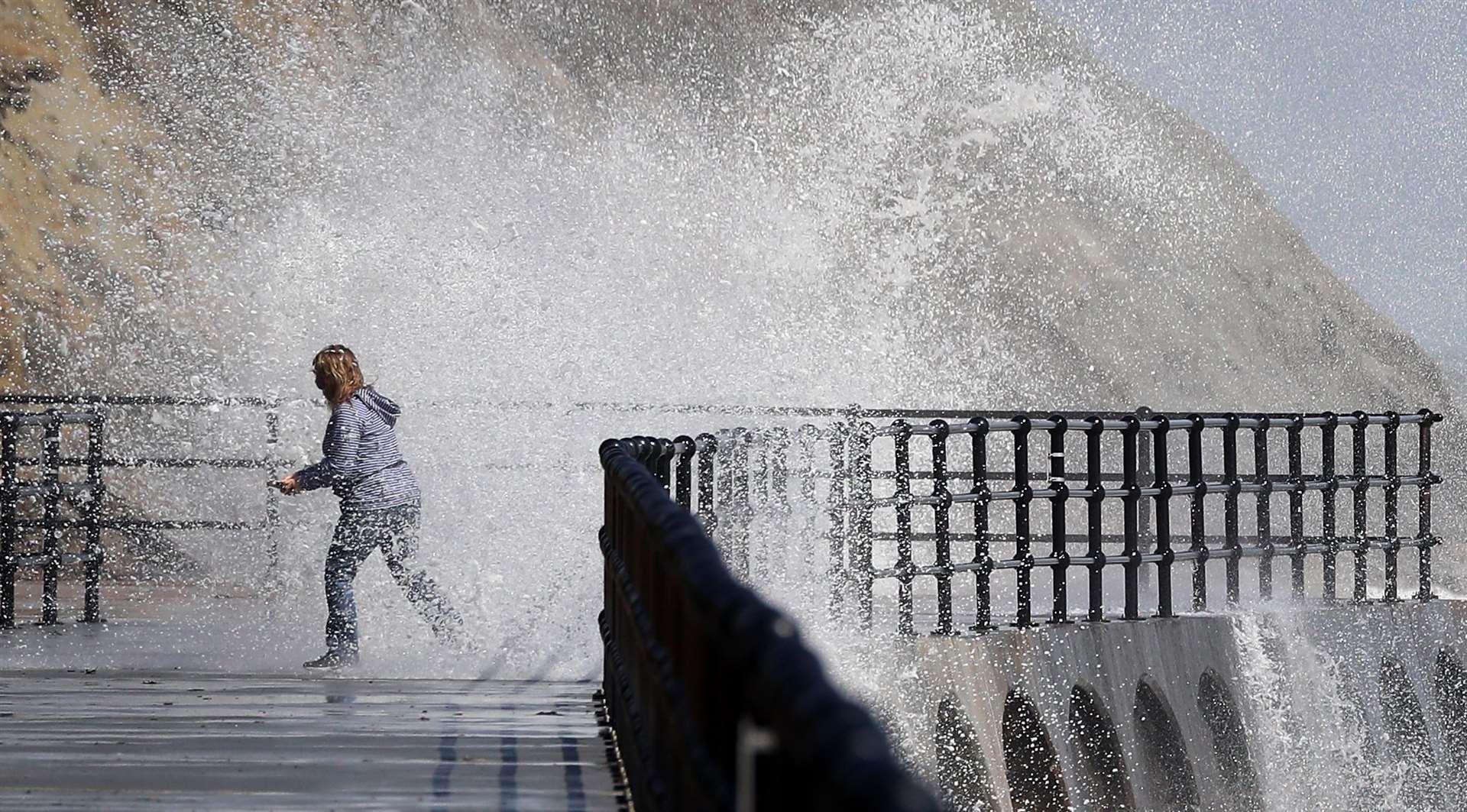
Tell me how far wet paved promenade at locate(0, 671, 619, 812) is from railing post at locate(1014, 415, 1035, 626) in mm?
2565

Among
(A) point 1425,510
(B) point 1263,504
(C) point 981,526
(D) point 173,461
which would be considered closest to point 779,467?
(C) point 981,526

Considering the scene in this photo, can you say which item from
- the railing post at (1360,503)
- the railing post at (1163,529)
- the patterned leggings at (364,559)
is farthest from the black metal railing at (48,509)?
the railing post at (1360,503)

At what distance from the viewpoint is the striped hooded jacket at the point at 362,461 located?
8.98 meters

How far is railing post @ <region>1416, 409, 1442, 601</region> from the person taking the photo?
13.2m

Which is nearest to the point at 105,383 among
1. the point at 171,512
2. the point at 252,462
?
the point at 171,512

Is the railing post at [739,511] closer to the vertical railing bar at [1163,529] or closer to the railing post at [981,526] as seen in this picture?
the railing post at [981,526]

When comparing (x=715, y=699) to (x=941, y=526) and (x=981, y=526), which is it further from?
(x=981, y=526)

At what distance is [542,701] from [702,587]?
454cm

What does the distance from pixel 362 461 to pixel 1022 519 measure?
10.2 feet

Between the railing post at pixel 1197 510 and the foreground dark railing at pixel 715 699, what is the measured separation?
231 inches

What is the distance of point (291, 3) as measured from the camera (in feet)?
121

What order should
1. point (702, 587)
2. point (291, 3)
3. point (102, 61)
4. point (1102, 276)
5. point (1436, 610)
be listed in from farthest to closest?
point (1102, 276)
point (291, 3)
point (102, 61)
point (1436, 610)
point (702, 587)

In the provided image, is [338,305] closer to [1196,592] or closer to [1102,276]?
[1196,592]

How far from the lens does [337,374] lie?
8.91 m
